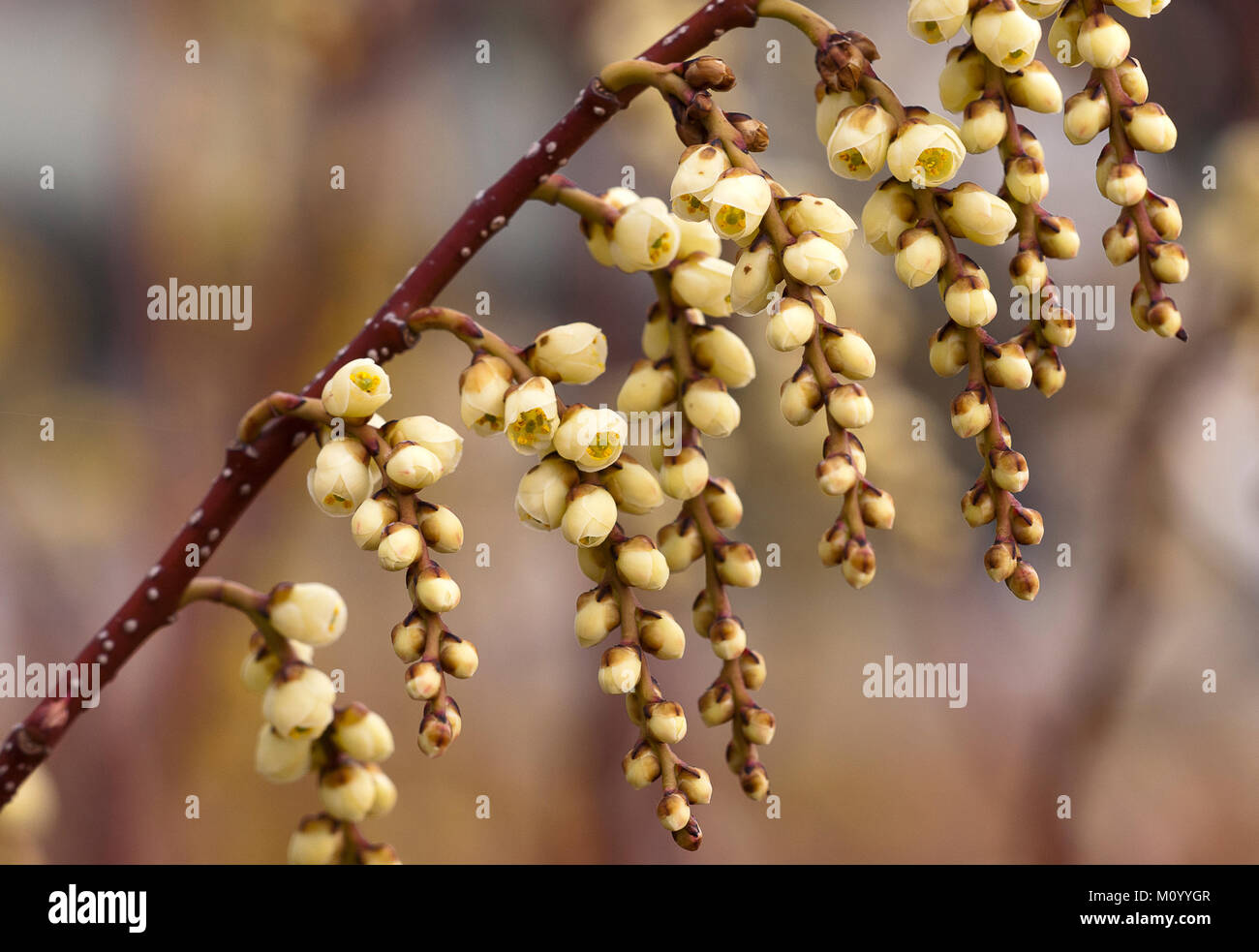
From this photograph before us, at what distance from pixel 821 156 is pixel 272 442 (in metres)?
1.17

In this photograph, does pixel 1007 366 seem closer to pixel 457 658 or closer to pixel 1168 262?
pixel 1168 262

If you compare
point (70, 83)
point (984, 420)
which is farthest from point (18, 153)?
point (984, 420)

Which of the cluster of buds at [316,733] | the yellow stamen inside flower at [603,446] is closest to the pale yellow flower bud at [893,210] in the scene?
the yellow stamen inside flower at [603,446]

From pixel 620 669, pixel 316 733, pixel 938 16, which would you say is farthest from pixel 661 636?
pixel 938 16

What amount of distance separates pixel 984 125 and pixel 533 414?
18 cm

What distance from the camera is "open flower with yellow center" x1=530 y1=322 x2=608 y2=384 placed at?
1.22 feet

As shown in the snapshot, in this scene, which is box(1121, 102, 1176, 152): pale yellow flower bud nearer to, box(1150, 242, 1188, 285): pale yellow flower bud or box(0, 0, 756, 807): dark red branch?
box(1150, 242, 1188, 285): pale yellow flower bud

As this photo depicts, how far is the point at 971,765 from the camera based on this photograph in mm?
1490

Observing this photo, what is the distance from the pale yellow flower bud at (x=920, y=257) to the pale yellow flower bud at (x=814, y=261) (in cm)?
3

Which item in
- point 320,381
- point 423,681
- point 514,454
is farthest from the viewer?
point 514,454

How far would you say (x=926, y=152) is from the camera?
0.33m

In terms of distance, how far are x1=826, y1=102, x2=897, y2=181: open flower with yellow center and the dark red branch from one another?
0.08 metres
